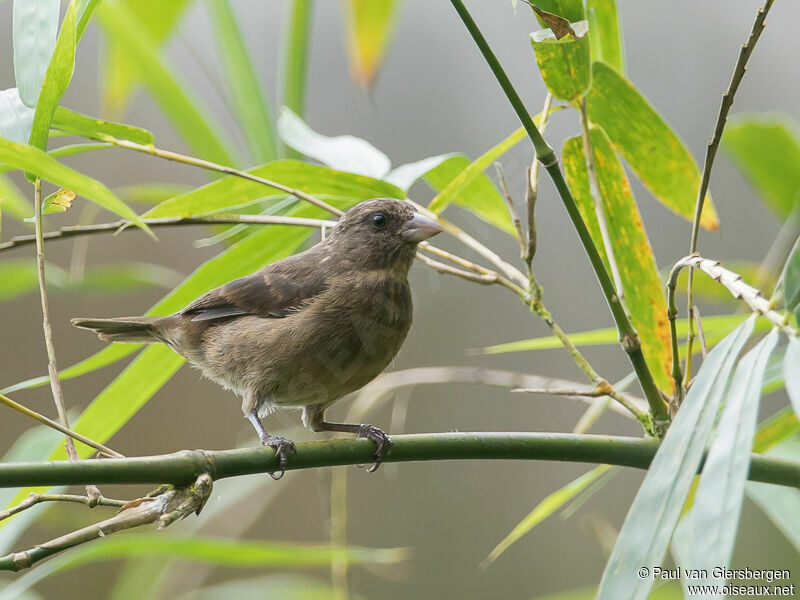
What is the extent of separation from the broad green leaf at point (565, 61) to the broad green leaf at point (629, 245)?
0.90 feet

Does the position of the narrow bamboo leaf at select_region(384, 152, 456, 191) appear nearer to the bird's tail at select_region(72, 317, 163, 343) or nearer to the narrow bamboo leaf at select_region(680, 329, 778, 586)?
the bird's tail at select_region(72, 317, 163, 343)

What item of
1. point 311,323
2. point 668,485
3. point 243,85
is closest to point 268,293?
point 311,323

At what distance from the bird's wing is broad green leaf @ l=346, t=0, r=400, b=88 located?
566mm

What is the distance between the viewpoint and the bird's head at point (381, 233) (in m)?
2.36

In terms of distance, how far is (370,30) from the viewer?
2.36m

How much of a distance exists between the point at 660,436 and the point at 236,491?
150cm

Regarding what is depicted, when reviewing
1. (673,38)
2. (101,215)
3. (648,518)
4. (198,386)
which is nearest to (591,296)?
(673,38)

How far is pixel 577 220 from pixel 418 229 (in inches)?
40.6

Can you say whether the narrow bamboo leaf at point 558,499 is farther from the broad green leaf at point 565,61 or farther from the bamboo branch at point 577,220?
the broad green leaf at point 565,61

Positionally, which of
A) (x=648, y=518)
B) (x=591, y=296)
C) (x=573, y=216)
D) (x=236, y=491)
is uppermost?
(x=573, y=216)

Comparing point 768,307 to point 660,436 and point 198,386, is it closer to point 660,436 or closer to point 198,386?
point 660,436

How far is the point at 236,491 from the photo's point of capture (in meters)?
2.55

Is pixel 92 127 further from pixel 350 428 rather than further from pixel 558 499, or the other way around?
pixel 558 499

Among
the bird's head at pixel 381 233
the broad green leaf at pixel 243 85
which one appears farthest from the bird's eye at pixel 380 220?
the broad green leaf at pixel 243 85
